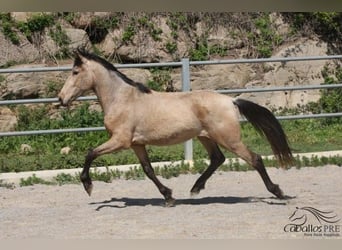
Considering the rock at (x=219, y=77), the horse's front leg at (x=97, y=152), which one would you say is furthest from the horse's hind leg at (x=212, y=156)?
the rock at (x=219, y=77)

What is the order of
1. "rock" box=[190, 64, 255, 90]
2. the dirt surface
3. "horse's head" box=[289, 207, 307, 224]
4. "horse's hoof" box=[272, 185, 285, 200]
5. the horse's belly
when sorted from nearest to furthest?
the dirt surface
"horse's head" box=[289, 207, 307, 224]
the horse's belly
"horse's hoof" box=[272, 185, 285, 200]
"rock" box=[190, 64, 255, 90]

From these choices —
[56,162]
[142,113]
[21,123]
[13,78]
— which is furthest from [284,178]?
[13,78]

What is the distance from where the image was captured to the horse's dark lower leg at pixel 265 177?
657 cm

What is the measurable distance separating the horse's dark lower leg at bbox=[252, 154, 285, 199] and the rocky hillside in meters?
5.92

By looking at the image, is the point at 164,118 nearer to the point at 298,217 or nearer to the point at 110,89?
the point at 110,89

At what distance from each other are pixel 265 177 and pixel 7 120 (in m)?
6.03

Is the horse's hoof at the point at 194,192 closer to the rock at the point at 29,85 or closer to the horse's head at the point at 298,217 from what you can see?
the horse's head at the point at 298,217

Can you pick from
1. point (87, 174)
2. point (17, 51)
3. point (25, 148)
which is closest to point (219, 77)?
point (17, 51)

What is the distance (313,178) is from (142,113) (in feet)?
7.82

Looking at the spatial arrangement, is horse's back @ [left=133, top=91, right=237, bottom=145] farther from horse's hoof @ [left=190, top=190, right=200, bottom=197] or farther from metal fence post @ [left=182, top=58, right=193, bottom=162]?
metal fence post @ [left=182, top=58, right=193, bottom=162]

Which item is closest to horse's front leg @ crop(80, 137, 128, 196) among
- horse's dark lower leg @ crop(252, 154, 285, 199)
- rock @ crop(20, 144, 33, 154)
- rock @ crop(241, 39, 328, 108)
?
horse's dark lower leg @ crop(252, 154, 285, 199)

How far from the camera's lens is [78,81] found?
6.83 m

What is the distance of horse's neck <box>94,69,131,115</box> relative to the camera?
267 inches

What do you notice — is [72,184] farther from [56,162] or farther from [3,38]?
[3,38]
